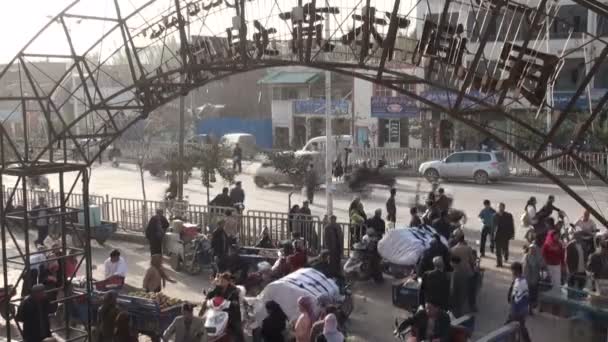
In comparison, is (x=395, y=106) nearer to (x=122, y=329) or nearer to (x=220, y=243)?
(x=220, y=243)

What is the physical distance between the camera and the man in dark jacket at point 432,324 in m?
8.70

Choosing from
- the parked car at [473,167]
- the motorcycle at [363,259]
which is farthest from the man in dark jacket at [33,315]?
the parked car at [473,167]

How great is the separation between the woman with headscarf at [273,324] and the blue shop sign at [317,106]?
108 ft

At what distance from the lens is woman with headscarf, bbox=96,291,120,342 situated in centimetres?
929

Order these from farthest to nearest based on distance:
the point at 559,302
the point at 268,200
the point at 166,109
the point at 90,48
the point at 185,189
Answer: the point at 166,109 < the point at 185,189 < the point at 268,200 < the point at 90,48 < the point at 559,302

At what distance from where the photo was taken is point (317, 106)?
45.4 metres

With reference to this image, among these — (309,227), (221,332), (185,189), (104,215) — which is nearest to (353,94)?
(185,189)

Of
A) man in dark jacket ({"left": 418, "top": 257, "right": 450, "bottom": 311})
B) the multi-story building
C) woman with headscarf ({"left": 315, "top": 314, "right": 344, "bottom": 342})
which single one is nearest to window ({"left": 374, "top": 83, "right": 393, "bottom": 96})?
the multi-story building

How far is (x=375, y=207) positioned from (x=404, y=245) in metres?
10.5

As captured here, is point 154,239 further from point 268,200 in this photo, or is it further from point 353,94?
point 353,94

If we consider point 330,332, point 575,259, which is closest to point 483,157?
point 575,259

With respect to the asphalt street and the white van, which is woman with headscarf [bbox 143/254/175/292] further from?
the white van

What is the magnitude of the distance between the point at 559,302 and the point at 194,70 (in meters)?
7.42

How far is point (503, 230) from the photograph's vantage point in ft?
48.9
